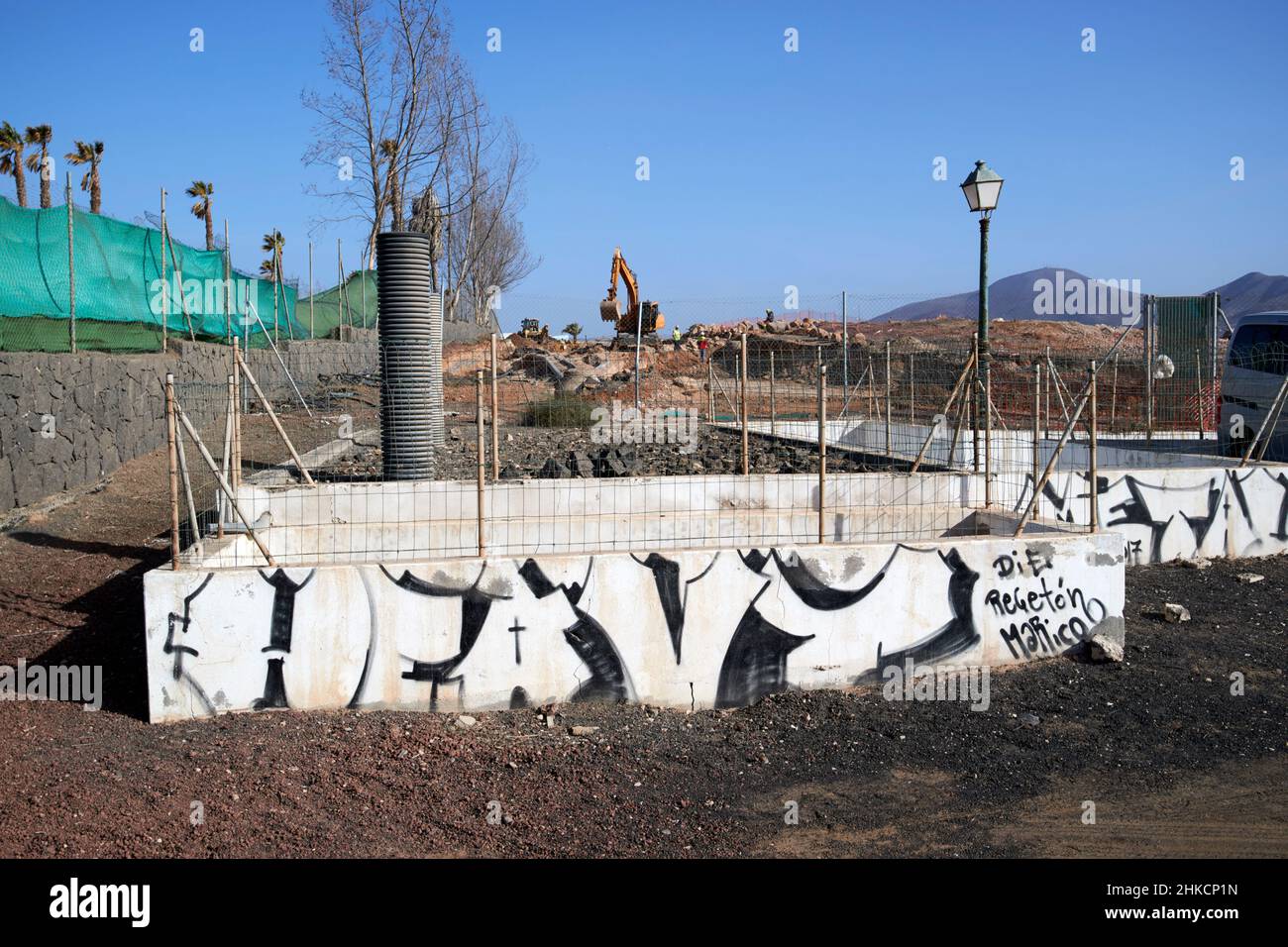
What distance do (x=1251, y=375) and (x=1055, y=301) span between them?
14.1 ft

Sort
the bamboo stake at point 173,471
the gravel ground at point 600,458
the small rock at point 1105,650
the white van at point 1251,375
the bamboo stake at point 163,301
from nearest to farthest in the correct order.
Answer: the bamboo stake at point 173,471, the small rock at point 1105,650, the gravel ground at point 600,458, the white van at point 1251,375, the bamboo stake at point 163,301

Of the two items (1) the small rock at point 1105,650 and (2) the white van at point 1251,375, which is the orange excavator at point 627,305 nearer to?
(2) the white van at point 1251,375

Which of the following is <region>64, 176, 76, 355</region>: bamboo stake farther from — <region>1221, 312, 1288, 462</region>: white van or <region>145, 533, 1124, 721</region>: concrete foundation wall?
<region>1221, 312, 1288, 462</region>: white van

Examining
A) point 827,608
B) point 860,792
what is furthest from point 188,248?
point 860,792

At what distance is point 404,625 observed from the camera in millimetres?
6613

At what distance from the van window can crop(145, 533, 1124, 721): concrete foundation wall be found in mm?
7951

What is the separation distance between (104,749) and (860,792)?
4.06 metres

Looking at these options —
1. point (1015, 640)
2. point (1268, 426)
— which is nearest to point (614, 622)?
point (1015, 640)

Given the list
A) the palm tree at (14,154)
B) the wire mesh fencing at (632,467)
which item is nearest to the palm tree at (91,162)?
the palm tree at (14,154)

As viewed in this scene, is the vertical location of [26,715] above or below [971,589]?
below

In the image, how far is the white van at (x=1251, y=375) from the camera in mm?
13672

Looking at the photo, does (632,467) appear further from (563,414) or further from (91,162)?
(91,162)

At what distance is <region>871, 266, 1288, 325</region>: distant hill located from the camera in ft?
60.5

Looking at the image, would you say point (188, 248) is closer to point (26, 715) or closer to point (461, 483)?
point (461, 483)
